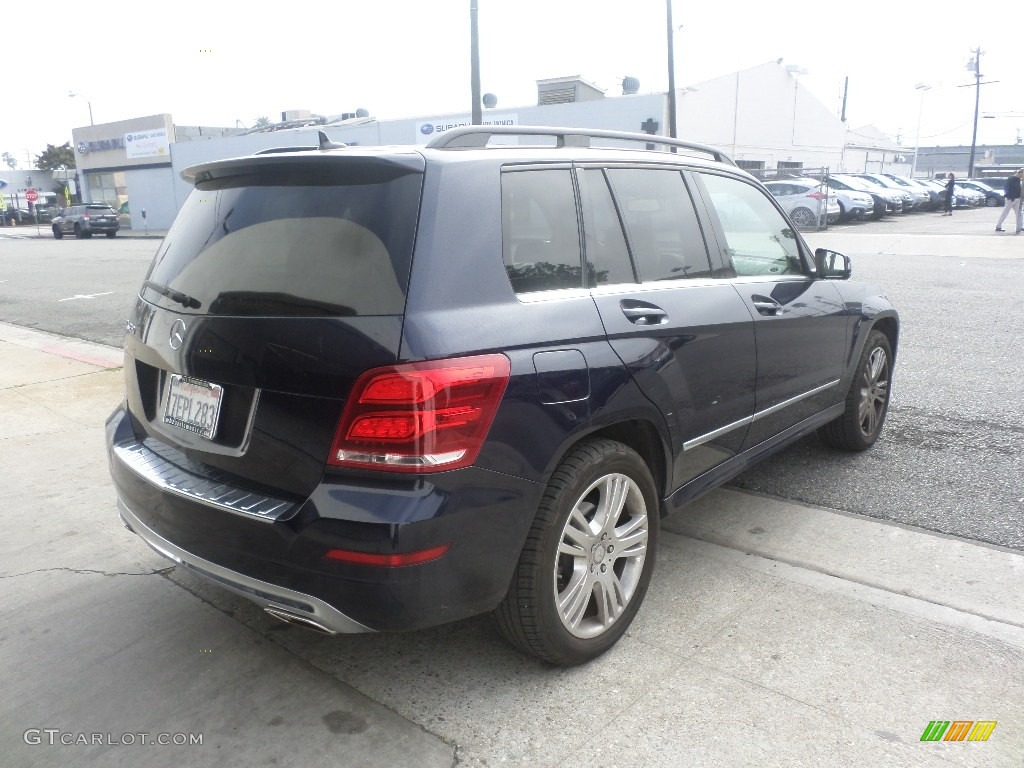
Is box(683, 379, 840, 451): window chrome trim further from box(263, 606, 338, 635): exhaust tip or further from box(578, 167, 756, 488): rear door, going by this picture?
box(263, 606, 338, 635): exhaust tip

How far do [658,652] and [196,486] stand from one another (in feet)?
5.56

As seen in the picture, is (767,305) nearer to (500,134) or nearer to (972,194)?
(500,134)

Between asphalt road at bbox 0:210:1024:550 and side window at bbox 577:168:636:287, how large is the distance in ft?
6.68

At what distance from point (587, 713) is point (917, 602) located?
151 cm

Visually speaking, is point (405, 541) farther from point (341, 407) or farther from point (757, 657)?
point (757, 657)

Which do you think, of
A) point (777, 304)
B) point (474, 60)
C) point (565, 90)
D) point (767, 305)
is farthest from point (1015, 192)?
point (767, 305)

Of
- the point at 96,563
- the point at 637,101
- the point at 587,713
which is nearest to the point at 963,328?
the point at 587,713

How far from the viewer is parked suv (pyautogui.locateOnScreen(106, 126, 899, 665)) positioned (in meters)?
2.41

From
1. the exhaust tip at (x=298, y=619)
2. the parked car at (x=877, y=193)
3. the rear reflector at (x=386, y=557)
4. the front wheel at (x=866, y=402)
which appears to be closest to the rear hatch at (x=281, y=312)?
the rear reflector at (x=386, y=557)

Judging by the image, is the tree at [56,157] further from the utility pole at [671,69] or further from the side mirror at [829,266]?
the side mirror at [829,266]

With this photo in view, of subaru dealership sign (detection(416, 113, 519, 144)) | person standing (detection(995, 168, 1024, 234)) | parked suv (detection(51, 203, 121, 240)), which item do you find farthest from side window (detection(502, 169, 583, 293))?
parked suv (detection(51, 203, 121, 240))

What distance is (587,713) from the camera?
8.97 feet

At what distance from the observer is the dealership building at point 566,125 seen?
30203mm

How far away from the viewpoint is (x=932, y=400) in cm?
622
